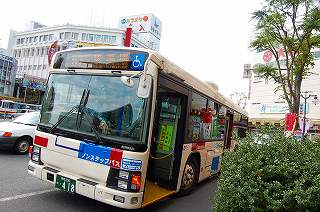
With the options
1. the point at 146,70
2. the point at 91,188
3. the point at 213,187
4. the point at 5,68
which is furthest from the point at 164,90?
the point at 5,68

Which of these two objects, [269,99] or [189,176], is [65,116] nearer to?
[189,176]

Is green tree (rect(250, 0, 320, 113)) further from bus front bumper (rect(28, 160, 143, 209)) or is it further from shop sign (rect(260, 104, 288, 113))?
shop sign (rect(260, 104, 288, 113))

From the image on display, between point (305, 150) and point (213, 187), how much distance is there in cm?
529

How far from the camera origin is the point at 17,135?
1071cm

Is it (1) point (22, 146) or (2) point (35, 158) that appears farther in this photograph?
(1) point (22, 146)

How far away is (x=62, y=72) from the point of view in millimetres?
6387

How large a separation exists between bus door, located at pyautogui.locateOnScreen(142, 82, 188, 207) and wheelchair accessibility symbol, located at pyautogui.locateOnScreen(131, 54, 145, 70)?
4.56 ft

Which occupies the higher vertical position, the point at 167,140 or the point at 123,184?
the point at 167,140

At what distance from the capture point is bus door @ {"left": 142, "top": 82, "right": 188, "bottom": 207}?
6996 millimetres

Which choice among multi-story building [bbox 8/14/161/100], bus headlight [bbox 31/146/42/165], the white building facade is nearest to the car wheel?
bus headlight [bbox 31/146/42/165]

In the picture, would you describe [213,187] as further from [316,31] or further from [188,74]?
[316,31]

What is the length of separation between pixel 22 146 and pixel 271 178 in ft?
29.4

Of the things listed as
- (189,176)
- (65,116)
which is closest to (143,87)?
(65,116)

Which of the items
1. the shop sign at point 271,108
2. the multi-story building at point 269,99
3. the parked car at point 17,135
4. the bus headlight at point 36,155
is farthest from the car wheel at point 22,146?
the shop sign at point 271,108
